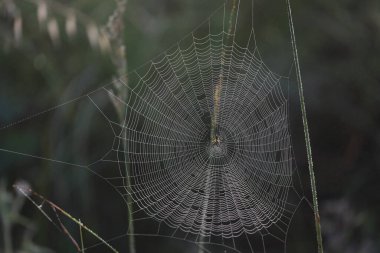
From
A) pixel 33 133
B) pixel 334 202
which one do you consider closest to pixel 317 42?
pixel 334 202

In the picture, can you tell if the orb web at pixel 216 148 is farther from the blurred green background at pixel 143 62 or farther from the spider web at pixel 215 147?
the blurred green background at pixel 143 62

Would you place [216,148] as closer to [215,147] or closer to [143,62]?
[215,147]

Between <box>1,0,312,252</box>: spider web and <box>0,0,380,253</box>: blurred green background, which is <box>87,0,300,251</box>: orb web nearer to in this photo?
<box>1,0,312,252</box>: spider web

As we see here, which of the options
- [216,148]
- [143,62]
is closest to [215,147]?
[216,148]

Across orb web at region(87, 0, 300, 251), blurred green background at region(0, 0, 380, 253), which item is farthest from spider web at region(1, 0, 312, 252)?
blurred green background at region(0, 0, 380, 253)

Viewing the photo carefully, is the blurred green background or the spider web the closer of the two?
the spider web

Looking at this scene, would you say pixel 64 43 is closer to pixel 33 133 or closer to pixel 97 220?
pixel 33 133

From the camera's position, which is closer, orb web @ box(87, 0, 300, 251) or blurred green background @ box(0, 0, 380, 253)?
orb web @ box(87, 0, 300, 251)

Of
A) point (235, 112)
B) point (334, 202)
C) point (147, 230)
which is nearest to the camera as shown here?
point (235, 112)
